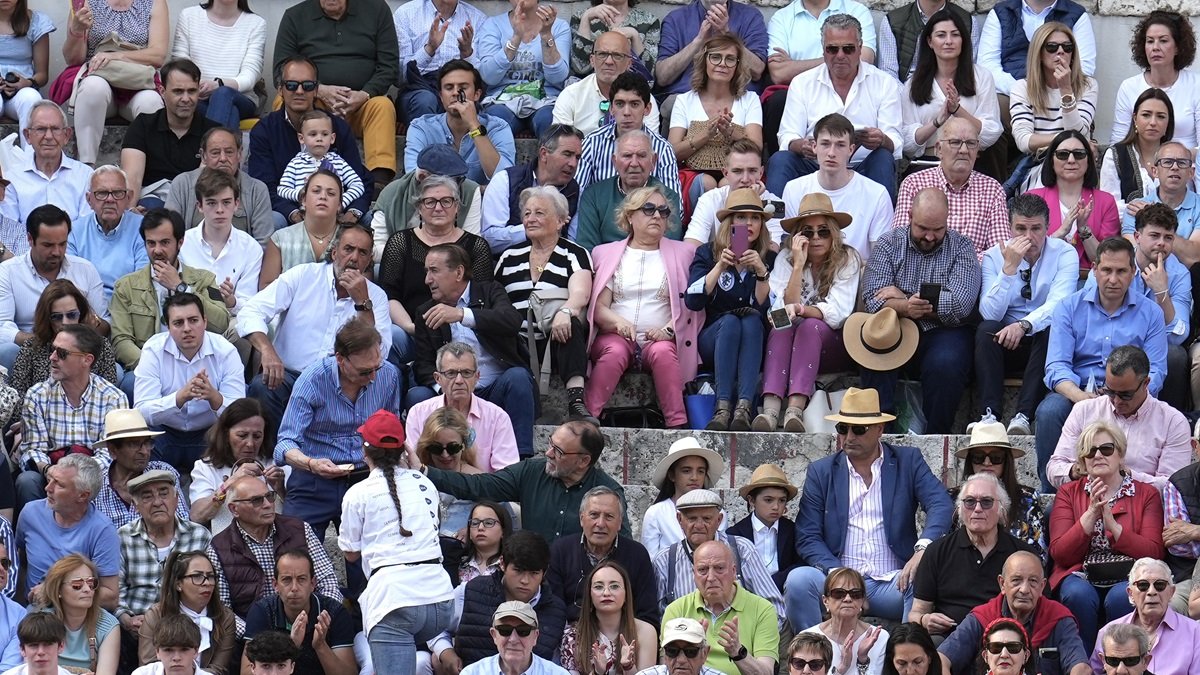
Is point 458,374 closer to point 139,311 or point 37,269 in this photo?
point 139,311

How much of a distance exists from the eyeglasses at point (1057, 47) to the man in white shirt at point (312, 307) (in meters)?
4.53

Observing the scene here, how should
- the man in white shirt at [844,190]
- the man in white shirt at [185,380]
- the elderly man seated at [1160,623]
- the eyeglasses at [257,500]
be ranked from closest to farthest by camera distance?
1. the elderly man seated at [1160,623]
2. the eyeglasses at [257,500]
3. the man in white shirt at [185,380]
4. the man in white shirt at [844,190]

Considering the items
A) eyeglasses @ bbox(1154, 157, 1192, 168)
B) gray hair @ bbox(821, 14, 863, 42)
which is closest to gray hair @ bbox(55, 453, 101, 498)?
gray hair @ bbox(821, 14, 863, 42)

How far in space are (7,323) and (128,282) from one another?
26.3 inches

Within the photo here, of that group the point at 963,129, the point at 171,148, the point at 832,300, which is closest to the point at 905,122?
the point at 963,129

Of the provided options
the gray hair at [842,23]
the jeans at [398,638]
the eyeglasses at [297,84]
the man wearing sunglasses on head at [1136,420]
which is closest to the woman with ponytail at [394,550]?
the jeans at [398,638]

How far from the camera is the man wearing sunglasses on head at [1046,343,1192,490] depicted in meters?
11.6

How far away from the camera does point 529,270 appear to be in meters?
13.0

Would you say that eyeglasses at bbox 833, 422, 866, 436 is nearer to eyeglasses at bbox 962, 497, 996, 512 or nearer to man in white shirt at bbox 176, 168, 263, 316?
eyeglasses at bbox 962, 497, 996, 512

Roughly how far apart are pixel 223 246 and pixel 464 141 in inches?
69.9

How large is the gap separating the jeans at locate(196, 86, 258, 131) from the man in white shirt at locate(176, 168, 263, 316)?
1455 millimetres

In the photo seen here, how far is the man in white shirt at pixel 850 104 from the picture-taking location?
14180 mm

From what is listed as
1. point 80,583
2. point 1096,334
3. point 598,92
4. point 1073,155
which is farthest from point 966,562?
point 598,92

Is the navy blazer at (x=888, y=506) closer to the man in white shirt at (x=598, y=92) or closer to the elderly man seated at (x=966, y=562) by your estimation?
the elderly man seated at (x=966, y=562)
